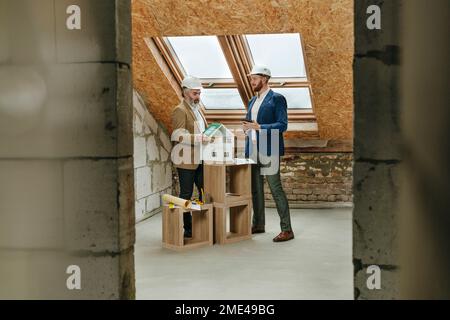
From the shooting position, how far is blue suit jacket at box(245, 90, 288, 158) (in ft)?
16.1

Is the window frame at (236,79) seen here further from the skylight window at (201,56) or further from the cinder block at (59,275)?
the cinder block at (59,275)

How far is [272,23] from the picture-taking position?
464 cm

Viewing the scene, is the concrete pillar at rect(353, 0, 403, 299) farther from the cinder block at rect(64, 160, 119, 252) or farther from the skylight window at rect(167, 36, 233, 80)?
the skylight window at rect(167, 36, 233, 80)

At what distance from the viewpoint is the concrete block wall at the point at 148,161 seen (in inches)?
235

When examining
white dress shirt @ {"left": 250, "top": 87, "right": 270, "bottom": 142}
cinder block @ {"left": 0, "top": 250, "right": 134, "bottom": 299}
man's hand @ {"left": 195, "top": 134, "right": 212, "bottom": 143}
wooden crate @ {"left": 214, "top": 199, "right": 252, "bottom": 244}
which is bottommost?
wooden crate @ {"left": 214, "top": 199, "right": 252, "bottom": 244}

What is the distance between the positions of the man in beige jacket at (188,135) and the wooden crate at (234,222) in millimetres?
278

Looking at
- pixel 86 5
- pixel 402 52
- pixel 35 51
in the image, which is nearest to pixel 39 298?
pixel 35 51

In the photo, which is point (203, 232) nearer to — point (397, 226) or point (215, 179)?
point (215, 179)

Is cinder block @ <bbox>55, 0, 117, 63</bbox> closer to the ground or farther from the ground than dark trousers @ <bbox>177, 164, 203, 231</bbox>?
farther from the ground

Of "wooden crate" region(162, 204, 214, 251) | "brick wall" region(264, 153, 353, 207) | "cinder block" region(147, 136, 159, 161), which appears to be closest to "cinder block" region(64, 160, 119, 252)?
"wooden crate" region(162, 204, 214, 251)

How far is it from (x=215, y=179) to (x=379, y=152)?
2.90 m

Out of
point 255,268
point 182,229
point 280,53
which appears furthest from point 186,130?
point 280,53

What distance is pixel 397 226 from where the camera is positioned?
218 cm

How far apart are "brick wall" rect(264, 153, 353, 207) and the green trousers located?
1.63m
